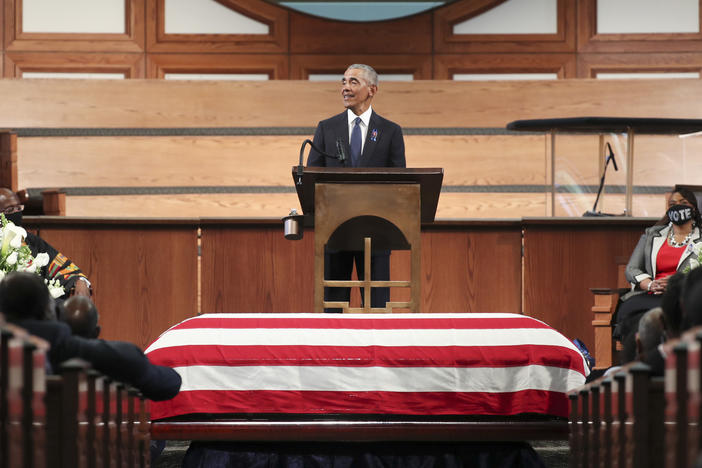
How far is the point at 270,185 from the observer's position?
6.22 m

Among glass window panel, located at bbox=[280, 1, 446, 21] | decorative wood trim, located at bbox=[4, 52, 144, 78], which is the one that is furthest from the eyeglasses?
glass window panel, located at bbox=[280, 1, 446, 21]

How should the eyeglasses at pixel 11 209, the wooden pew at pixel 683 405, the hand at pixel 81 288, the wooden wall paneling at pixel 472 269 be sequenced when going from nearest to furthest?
the wooden pew at pixel 683 405 → the hand at pixel 81 288 → the eyeglasses at pixel 11 209 → the wooden wall paneling at pixel 472 269

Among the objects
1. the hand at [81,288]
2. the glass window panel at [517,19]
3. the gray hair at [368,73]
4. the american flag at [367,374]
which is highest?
the glass window panel at [517,19]

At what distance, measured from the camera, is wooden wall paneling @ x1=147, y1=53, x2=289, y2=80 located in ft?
22.7

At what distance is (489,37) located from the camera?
6902 mm

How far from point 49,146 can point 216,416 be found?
4.27 metres

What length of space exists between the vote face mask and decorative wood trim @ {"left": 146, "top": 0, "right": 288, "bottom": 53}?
365 centimetres

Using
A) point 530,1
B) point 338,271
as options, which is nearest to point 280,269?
point 338,271

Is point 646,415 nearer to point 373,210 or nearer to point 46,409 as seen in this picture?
point 46,409

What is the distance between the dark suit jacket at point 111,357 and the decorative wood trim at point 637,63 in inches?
220

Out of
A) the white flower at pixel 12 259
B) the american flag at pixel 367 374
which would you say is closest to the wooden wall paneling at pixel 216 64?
the white flower at pixel 12 259

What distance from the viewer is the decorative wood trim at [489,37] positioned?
6.89 m

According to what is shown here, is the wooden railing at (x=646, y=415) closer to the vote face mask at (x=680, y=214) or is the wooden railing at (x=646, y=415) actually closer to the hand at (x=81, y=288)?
the hand at (x=81, y=288)

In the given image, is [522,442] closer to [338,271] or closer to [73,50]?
[338,271]
